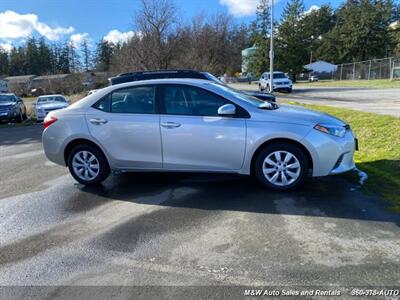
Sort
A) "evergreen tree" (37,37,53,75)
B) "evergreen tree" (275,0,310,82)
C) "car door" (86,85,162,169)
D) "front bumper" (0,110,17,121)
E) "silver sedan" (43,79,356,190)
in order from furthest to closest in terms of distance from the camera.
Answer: "evergreen tree" (37,37,53,75)
"evergreen tree" (275,0,310,82)
"front bumper" (0,110,17,121)
"car door" (86,85,162,169)
"silver sedan" (43,79,356,190)

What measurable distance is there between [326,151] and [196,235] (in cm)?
226

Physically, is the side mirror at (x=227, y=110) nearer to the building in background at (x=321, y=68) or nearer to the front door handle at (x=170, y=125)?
the front door handle at (x=170, y=125)

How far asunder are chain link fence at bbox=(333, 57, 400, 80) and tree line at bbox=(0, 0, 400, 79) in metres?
6.98

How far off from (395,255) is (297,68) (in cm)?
5758

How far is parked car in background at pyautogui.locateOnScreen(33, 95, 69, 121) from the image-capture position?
777 inches

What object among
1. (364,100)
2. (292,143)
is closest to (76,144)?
(292,143)

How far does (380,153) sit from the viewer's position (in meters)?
7.29

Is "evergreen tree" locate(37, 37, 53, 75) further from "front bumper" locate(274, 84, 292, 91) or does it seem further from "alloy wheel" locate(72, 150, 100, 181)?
"alloy wheel" locate(72, 150, 100, 181)

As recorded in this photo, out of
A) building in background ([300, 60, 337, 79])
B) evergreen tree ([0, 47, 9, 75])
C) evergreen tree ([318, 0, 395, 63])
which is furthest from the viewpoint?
evergreen tree ([0, 47, 9, 75])

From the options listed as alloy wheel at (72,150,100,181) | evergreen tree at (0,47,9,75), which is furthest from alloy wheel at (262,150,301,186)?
evergreen tree at (0,47,9,75)

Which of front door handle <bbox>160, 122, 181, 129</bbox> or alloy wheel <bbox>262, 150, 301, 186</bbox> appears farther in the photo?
front door handle <bbox>160, 122, 181, 129</bbox>

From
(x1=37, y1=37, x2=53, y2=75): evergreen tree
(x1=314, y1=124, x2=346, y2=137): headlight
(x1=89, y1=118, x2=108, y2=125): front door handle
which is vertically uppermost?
(x1=37, y1=37, x2=53, y2=75): evergreen tree

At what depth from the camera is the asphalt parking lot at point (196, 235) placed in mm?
3445

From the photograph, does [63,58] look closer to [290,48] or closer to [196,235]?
[290,48]
